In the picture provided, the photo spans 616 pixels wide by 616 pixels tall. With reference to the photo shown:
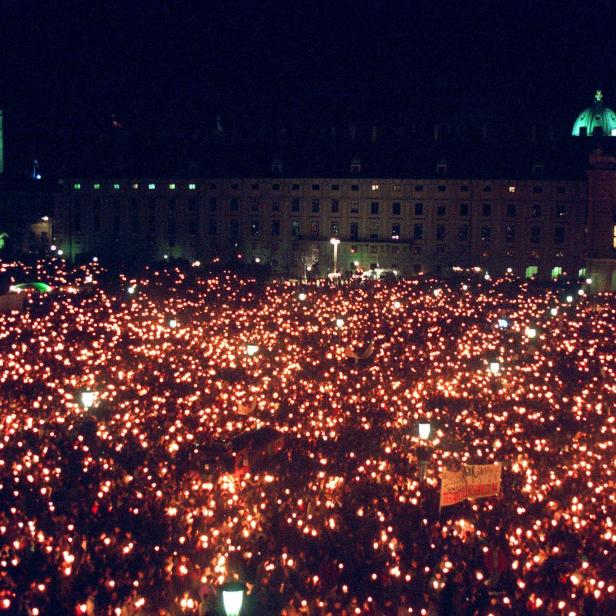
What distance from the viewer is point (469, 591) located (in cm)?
1046

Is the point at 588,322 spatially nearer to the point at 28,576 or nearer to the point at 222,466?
the point at 222,466

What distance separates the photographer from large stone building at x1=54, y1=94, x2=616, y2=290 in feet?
181

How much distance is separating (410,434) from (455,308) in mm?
14683

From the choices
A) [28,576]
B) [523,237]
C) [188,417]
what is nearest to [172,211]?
[523,237]

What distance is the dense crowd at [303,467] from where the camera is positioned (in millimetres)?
10414

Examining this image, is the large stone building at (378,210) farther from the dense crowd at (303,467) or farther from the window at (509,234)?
the dense crowd at (303,467)

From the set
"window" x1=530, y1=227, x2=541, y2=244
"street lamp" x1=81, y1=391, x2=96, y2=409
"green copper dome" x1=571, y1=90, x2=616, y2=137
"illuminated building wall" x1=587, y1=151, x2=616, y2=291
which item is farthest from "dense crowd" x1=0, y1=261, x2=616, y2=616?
"green copper dome" x1=571, y1=90, x2=616, y2=137

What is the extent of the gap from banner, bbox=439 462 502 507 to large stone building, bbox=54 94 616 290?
41822 millimetres

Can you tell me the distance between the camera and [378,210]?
59.0 m

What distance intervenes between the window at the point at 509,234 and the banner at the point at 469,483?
4543cm

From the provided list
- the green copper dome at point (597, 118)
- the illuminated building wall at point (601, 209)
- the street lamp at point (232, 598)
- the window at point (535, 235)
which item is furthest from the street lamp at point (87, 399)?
the green copper dome at point (597, 118)

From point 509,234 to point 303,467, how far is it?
45048 millimetres

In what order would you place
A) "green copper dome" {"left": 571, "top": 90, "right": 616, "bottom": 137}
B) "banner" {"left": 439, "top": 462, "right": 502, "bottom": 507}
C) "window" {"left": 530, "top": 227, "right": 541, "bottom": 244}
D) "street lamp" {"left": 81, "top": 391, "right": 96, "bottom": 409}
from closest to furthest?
1. "banner" {"left": 439, "top": 462, "right": 502, "bottom": 507}
2. "street lamp" {"left": 81, "top": 391, "right": 96, "bottom": 409}
3. "window" {"left": 530, "top": 227, "right": 541, "bottom": 244}
4. "green copper dome" {"left": 571, "top": 90, "right": 616, "bottom": 137}

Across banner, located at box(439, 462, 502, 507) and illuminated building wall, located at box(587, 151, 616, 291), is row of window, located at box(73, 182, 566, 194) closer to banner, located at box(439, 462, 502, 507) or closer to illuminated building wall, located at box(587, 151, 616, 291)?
illuminated building wall, located at box(587, 151, 616, 291)
